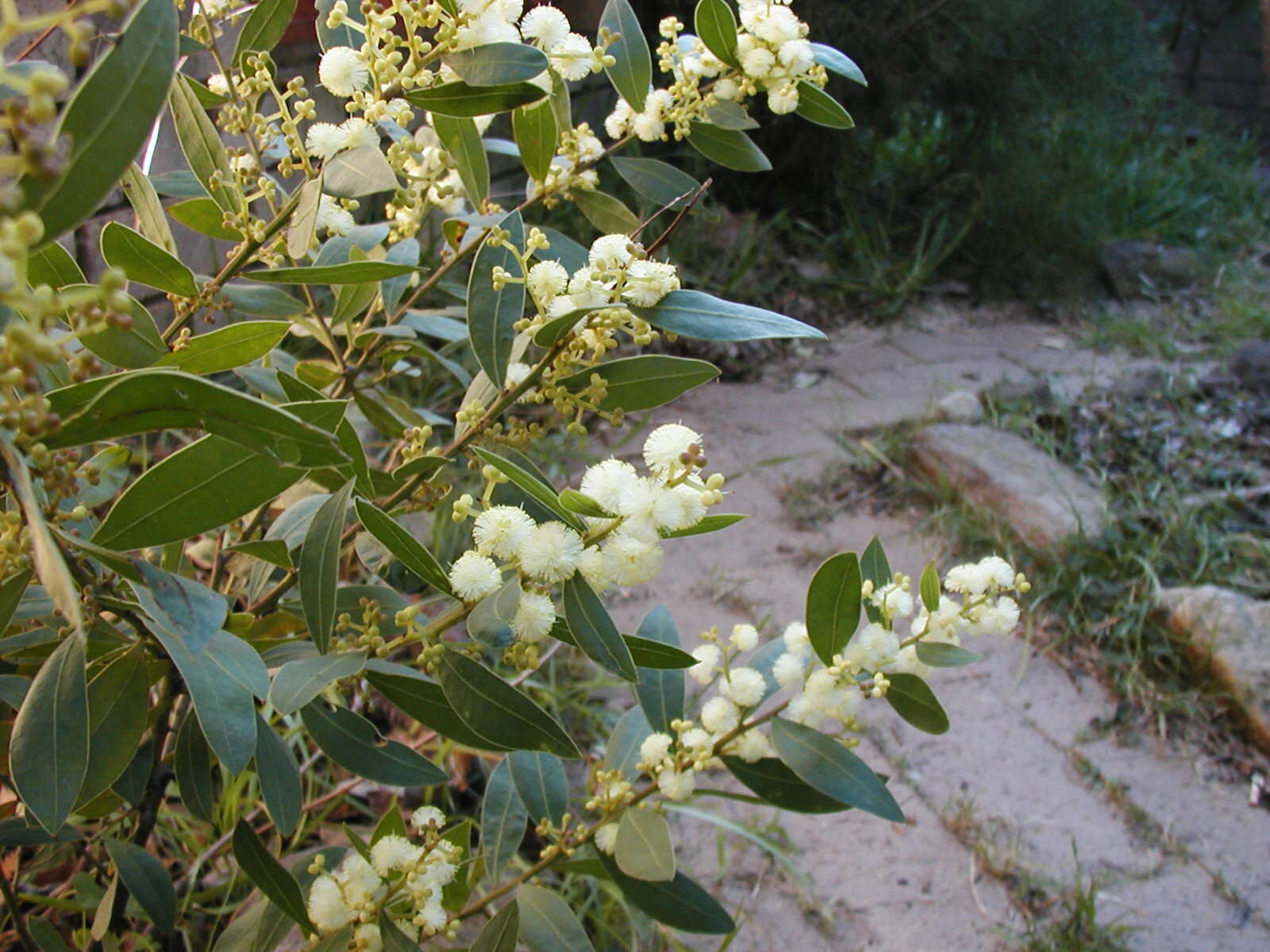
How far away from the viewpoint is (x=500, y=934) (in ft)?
2.45

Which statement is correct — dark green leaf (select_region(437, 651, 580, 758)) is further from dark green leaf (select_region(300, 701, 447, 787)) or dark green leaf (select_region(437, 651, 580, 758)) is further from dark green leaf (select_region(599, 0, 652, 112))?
dark green leaf (select_region(599, 0, 652, 112))

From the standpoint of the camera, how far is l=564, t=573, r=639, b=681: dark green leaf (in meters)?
0.57

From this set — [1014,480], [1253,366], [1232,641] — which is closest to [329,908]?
[1232,641]

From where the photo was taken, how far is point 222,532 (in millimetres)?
849

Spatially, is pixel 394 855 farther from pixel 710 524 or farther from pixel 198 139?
pixel 198 139

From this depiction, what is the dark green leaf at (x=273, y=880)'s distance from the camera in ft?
2.38

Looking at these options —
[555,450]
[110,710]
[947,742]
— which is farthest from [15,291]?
[555,450]

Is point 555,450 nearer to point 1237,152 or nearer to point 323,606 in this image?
point 323,606

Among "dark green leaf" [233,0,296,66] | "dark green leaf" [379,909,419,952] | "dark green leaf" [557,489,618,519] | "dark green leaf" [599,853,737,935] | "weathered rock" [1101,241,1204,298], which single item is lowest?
"weathered rock" [1101,241,1204,298]

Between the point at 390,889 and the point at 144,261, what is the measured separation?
43 cm

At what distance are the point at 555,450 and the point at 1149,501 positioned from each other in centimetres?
134

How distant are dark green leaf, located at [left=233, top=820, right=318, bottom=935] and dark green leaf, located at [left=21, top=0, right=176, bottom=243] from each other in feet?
1.57

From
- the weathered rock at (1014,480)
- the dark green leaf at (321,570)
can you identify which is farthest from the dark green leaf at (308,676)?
the weathered rock at (1014,480)

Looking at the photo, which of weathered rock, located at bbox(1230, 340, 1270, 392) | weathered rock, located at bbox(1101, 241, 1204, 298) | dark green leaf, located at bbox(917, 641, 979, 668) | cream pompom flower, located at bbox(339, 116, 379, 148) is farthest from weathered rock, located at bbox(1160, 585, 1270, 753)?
weathered rock, located at bbox(1101, 241, 1204, 298)
